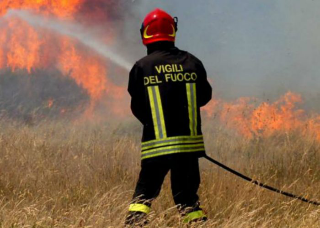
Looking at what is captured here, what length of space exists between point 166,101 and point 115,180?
2201 millimetres

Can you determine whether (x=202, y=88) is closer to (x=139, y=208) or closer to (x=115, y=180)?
(x=139, y=208)

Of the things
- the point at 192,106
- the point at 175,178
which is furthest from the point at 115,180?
the point at 192,106

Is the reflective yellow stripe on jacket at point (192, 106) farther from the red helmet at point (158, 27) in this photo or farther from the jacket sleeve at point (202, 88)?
the red helmet at point (158, 27)

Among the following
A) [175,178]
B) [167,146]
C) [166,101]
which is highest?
[166,101]

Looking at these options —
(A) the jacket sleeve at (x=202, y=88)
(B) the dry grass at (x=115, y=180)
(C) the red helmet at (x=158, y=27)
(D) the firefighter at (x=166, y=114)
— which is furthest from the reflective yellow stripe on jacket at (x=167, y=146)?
(C) the red helmet at (x=158, y=27)

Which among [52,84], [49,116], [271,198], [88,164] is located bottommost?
[271,198]

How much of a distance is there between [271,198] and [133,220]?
1.94 metres

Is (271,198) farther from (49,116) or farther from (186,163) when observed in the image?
(49,116)

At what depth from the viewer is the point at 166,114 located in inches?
181

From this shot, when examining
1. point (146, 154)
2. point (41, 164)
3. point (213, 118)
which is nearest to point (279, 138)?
point (213, 118)

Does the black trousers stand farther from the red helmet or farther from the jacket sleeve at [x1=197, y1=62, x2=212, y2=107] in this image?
the red helmet

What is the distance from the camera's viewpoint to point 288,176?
6.90m

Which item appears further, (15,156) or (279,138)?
(279,138)

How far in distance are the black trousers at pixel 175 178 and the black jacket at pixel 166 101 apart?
0.26ft
